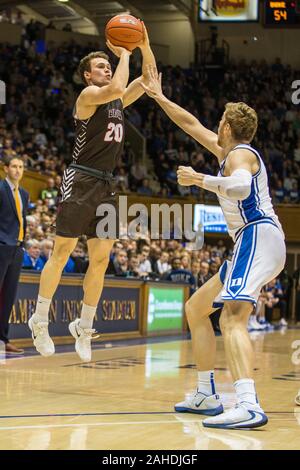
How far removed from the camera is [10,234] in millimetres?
9602

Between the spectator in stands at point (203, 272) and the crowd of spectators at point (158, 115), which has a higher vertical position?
the crowd of spectators at point (158, 115)

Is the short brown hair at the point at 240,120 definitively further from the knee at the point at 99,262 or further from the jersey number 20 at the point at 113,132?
the knee at the point at 99,262

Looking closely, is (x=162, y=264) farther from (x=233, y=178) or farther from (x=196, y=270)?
(x=233, y=178)

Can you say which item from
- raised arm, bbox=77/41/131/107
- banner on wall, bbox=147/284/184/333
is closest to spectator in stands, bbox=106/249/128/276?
banner on wall, bbox=147/284/184/333

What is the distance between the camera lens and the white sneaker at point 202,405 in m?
5.79

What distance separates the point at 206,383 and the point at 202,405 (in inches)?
7.4

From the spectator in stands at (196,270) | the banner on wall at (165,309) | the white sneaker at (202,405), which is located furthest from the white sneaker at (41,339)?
the spectator in stands at (196,270)

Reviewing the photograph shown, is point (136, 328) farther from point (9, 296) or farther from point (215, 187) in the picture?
point (215, 187)

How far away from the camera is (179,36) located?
33.3 metres

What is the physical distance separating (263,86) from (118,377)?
2508 centimetres

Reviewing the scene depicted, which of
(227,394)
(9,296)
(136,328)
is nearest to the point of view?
(227,394)

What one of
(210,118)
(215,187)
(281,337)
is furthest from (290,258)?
(215,187)

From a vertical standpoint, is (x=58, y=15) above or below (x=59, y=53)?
above

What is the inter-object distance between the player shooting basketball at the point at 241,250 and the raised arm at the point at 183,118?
0.27 metres
